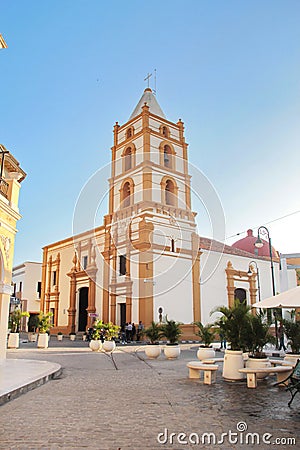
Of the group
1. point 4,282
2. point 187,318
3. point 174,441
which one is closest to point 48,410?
point 174,441

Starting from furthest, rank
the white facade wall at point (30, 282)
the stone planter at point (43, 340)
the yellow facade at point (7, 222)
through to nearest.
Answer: the white facade wall at point (30, 282), the stone planter at point (43, 340), the yellow facade at point (7, 222)

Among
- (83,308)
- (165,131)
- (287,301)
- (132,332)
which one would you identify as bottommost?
(132,332)

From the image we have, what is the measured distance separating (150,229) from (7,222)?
41.8 ft

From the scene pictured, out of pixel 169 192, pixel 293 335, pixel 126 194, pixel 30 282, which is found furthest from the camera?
pixel 30 282

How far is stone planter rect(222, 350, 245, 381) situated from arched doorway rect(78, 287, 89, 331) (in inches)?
826

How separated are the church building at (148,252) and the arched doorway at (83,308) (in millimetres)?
69

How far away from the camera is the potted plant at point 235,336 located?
28.1ft

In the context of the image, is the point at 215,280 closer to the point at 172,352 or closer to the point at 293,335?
the point at 172,352

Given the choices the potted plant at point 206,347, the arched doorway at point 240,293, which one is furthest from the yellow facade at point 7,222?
the arched doorway at point 240,293

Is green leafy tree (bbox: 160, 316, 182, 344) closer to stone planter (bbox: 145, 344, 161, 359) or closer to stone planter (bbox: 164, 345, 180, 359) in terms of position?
stone planter (bbox: 164, 345, 180, 359)

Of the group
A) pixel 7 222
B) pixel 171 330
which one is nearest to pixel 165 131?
pixel 171 330

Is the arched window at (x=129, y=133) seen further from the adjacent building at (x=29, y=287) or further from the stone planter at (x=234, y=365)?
the stone planter at (x=234, y=365)

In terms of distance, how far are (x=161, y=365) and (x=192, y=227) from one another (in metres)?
14.9

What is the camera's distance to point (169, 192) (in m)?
26.2
